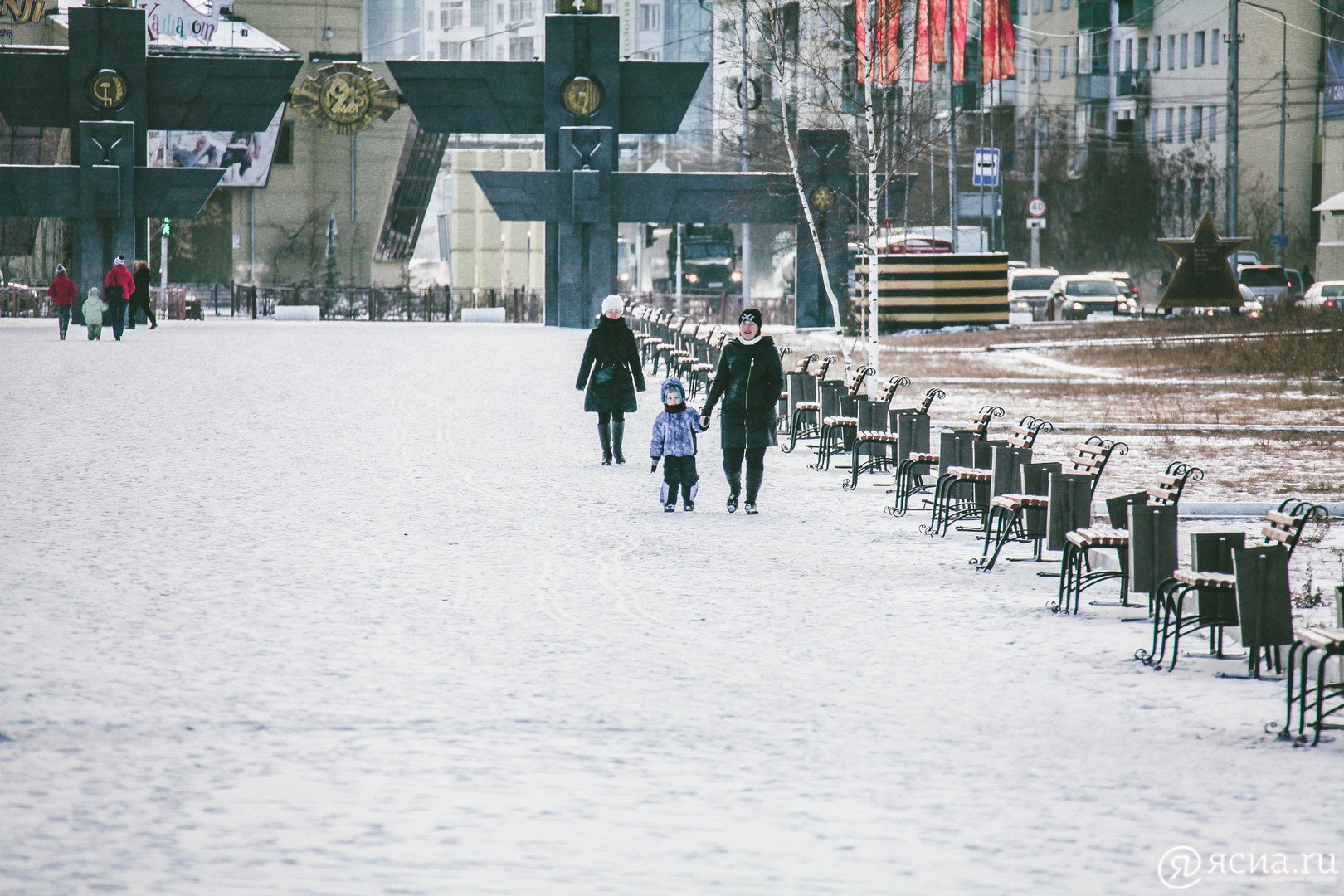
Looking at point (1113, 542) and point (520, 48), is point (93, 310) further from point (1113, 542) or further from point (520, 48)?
point (520, 48)

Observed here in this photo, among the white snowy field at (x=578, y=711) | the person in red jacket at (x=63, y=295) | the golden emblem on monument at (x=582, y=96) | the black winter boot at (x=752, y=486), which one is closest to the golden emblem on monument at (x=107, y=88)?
the person in red jacket at (x=63, y=295)

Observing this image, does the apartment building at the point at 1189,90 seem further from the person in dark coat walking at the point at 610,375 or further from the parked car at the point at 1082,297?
the person in dark coat walking at the point at 610,375

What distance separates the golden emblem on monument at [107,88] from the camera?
166 ft

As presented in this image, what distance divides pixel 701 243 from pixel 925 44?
42.4 metres

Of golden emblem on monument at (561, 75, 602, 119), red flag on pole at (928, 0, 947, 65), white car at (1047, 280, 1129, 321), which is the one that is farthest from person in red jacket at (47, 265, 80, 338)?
white car at (1047, 280, 1129, 321)

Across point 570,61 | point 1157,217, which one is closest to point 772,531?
point 570,61

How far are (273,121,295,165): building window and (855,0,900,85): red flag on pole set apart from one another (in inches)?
2088

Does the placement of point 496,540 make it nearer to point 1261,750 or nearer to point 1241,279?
point 1261,750

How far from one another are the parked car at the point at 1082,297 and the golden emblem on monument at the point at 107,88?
85.8 feet

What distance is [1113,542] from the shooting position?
434 inches

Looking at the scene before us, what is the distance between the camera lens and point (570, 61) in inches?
1978

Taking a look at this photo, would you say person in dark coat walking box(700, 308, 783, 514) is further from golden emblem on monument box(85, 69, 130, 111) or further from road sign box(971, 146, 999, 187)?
road sign box(971, 146, 999, 187)

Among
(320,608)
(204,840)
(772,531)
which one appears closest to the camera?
(204,840)

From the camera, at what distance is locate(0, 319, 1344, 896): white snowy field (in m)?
6.07
